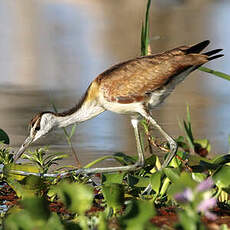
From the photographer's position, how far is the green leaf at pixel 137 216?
11.9ft

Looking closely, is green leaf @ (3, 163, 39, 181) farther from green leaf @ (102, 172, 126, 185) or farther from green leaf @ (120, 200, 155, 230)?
green leaf @ (120, 200, 155, 230)

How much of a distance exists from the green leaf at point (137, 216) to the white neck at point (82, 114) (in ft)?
8.07

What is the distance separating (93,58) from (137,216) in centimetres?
927

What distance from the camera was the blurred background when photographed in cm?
798

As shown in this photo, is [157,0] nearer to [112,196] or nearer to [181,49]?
[181,49]

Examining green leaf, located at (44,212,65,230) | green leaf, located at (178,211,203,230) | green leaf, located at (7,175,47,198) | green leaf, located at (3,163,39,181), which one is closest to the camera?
green leaf, located at (178,211,203,230)

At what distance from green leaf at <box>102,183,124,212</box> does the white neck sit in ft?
4.88

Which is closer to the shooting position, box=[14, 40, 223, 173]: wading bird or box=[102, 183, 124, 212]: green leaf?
box=[102, 183, 124, 212]: green leaf

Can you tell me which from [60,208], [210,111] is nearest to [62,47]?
[210,111]

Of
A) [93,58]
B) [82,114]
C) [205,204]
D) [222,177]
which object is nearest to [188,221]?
[205,204]

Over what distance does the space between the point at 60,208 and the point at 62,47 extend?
9.17 metres

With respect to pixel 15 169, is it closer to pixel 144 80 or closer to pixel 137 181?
pixel 137 181

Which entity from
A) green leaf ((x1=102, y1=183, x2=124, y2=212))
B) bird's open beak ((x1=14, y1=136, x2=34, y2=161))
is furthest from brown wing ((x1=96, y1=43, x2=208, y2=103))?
green leaf ((x1=102, y1=183, x2=124, y2=212))

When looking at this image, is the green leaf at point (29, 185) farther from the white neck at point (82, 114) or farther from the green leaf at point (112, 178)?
the white neck at point (82, 114)
